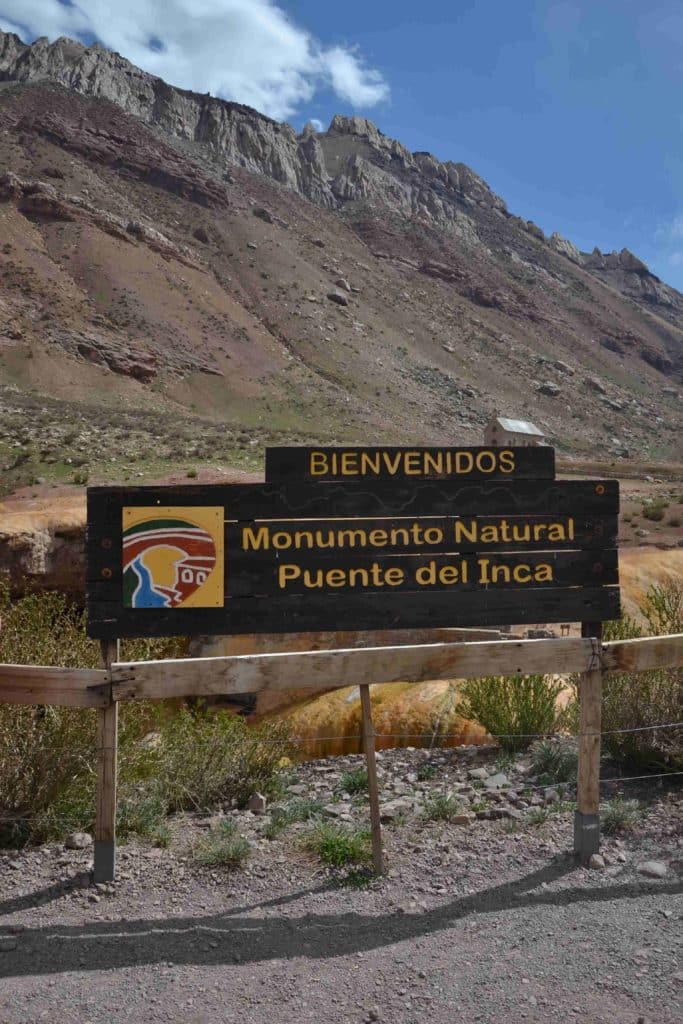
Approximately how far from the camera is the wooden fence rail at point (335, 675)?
408 cm

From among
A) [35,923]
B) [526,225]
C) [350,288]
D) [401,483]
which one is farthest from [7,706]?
[526,225]

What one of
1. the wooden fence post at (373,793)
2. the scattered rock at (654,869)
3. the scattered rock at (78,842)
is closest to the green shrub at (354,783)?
the wooden fence post at (373,793)

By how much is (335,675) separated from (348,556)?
684 millimetres

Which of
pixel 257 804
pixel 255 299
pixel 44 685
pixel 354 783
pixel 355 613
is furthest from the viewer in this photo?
pixel 255 299

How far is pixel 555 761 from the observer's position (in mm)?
5629

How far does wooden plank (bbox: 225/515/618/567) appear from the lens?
4.32 m

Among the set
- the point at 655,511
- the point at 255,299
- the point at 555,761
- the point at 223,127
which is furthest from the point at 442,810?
the point at 223,127

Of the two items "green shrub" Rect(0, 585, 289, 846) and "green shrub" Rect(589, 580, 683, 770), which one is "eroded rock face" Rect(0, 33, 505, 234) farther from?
"green shrub" Rect(589, 580, 683, 770)

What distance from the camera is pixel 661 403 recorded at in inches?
3844

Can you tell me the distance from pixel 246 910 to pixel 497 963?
4.29 ft

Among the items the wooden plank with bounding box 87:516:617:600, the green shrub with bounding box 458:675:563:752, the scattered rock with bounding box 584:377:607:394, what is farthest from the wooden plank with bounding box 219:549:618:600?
the scattered rock with bounding box 584:377:607:394

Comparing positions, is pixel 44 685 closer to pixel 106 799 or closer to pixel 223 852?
pixel 106 799

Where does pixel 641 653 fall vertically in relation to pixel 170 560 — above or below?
below

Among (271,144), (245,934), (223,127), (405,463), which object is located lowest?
(245,934)
